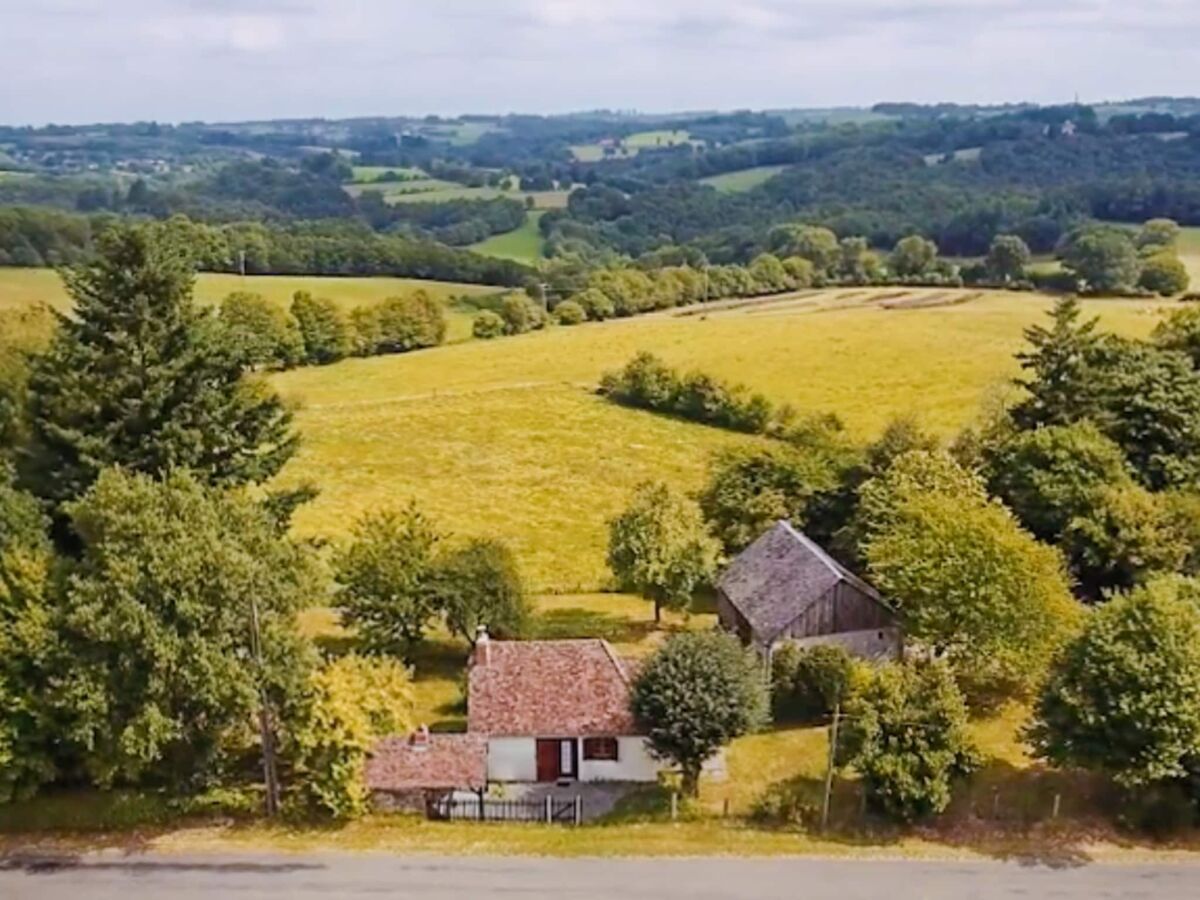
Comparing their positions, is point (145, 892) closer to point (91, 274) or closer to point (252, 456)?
point (252, 456)

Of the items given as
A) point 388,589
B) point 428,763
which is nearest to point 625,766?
point 428,763

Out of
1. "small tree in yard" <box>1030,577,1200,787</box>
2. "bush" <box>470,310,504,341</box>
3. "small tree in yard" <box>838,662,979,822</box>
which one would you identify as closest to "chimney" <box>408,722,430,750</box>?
"small tree in yard" <box>838,662,979,822</box>

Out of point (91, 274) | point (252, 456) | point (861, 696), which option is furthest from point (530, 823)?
point (91, 274)

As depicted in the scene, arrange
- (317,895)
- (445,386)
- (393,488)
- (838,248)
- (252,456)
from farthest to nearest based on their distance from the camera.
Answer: (838,248) → (445,386) → (393,488) → (252,456) → (317,895)

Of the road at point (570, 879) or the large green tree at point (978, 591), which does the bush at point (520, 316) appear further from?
the road at point (570, 879)

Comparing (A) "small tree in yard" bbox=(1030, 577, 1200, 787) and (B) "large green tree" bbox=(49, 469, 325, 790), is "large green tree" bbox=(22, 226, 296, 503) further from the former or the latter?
(A) "small tree in yard" bbox=(1030, 577, 1200, 787)

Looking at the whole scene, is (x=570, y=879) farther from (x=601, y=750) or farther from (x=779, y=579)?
(x=779, y=579)
